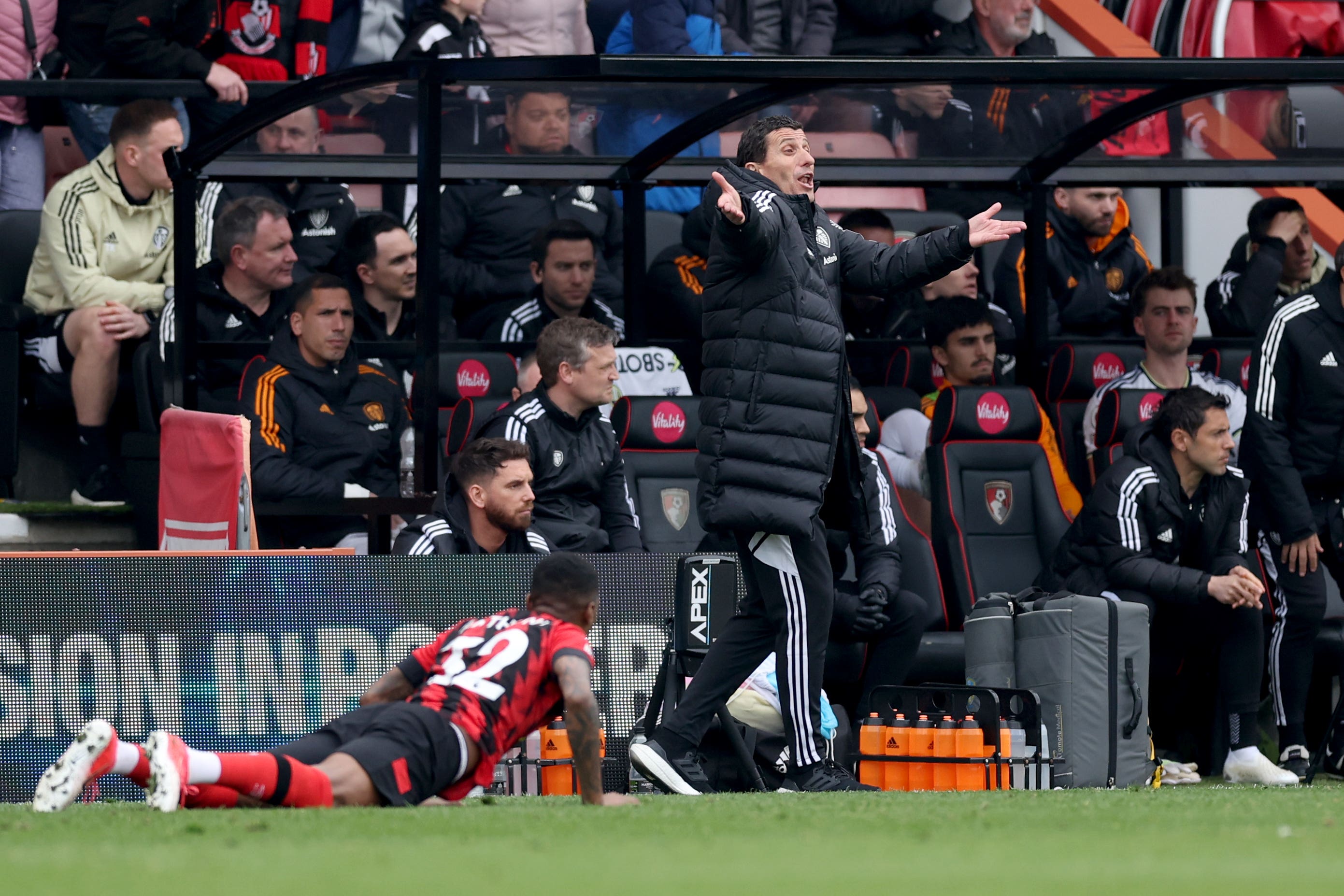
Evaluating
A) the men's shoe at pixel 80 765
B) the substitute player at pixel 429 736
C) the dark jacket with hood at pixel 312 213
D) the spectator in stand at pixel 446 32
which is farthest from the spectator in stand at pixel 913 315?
the men's shoe at pixel 80 765

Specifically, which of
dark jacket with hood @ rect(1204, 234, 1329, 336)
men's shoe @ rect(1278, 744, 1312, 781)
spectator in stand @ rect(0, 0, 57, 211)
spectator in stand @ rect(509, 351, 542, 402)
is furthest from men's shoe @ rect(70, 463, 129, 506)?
dark jacket with hood @ rect(1204, 234, 1329, 336)

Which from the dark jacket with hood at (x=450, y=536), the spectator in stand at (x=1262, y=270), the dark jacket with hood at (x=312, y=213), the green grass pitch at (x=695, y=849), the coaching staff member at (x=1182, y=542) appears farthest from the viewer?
the spectator in stand at (x=1262, y=270)

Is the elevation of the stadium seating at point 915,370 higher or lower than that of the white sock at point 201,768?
higher

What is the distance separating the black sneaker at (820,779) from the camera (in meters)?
6.70

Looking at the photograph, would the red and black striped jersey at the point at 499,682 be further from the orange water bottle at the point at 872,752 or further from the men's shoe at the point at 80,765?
the orange water bottle at the point at 872,752

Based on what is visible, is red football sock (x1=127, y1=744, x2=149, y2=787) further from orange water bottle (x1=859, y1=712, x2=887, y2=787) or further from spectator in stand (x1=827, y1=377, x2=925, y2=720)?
spectator in stand (x1=827, y1=377, x2=925, y2=720)

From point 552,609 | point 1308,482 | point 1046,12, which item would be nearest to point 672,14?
point 1046,12

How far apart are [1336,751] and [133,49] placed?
6.68 metres

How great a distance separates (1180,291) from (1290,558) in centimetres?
212

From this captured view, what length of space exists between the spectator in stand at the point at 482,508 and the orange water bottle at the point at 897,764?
156 cm

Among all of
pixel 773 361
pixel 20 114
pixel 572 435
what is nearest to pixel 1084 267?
pixel 572 435

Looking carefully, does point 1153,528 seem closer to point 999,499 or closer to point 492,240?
point 999,499

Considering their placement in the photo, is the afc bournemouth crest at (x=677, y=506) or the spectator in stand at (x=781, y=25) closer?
the afc bournemouth crest at (x=677, y=506)

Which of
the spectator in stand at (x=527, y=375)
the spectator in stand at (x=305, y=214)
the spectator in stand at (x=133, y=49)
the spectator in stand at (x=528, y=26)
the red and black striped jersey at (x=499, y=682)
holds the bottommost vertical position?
the red and black striped jersey at (x=499, y=682)
